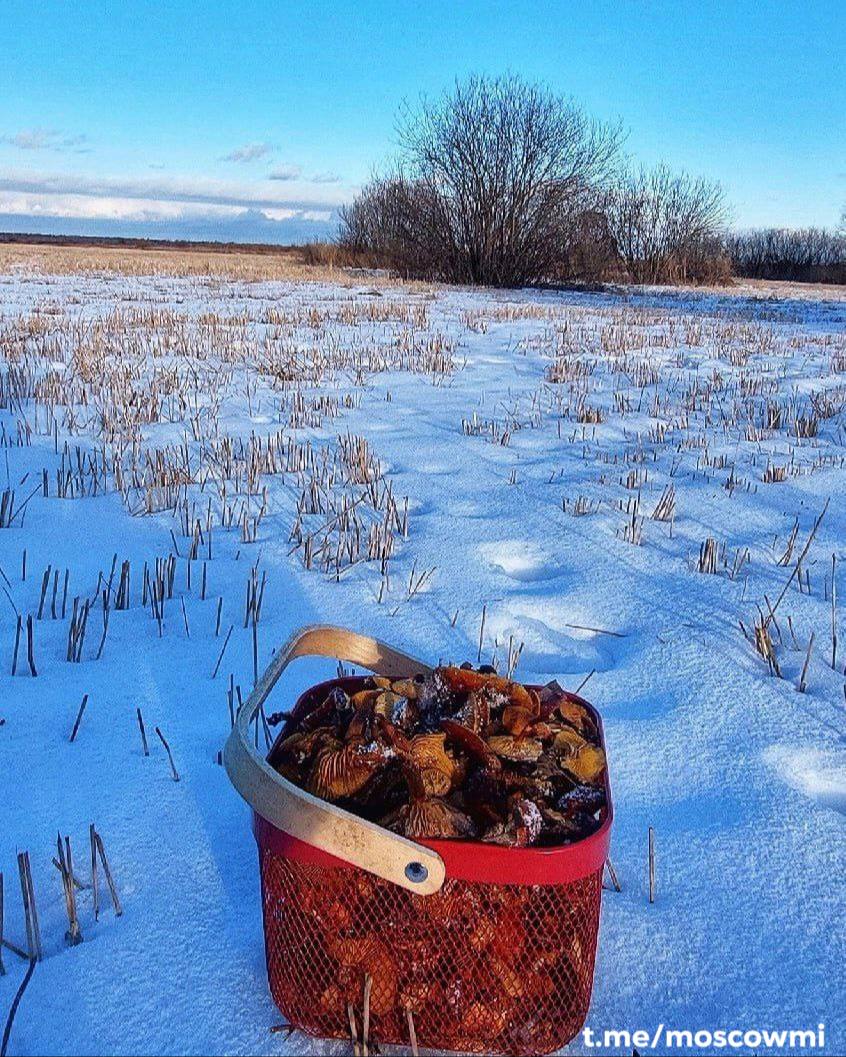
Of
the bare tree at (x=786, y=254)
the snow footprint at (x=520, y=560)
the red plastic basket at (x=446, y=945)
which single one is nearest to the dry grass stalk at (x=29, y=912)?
the red plastic basket at (x=446, y=945)

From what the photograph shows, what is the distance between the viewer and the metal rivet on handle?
127 centimetres

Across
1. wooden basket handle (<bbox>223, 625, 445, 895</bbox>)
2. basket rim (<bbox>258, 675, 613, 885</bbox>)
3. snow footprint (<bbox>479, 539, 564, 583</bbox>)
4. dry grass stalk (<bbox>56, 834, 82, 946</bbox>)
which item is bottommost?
dry grass stalk (<bbox>56, 834, 82, 946</bbox>)

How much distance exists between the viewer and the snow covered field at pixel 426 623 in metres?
1.59

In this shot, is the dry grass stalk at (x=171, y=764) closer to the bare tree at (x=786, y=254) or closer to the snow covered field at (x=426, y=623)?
the snow covered field at (x=426, y=623)

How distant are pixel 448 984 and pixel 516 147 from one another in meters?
29.4

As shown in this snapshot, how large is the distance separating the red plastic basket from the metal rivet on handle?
49 millimetres

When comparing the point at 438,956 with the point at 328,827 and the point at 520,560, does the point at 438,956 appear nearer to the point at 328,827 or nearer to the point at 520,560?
the point at 328,827

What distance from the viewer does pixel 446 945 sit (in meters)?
1.38

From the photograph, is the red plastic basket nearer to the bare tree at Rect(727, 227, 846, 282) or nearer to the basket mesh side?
the basket mesh side

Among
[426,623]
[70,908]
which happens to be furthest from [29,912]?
[426,623]

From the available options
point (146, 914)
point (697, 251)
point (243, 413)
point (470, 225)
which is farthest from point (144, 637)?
point (697, 251)

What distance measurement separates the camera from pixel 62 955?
158cm

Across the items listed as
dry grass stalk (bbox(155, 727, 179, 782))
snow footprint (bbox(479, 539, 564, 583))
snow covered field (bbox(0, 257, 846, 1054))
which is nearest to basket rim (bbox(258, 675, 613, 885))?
snow covered field (bbox(0, 257, 846, 1054))

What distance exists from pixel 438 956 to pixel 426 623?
1682 mm
